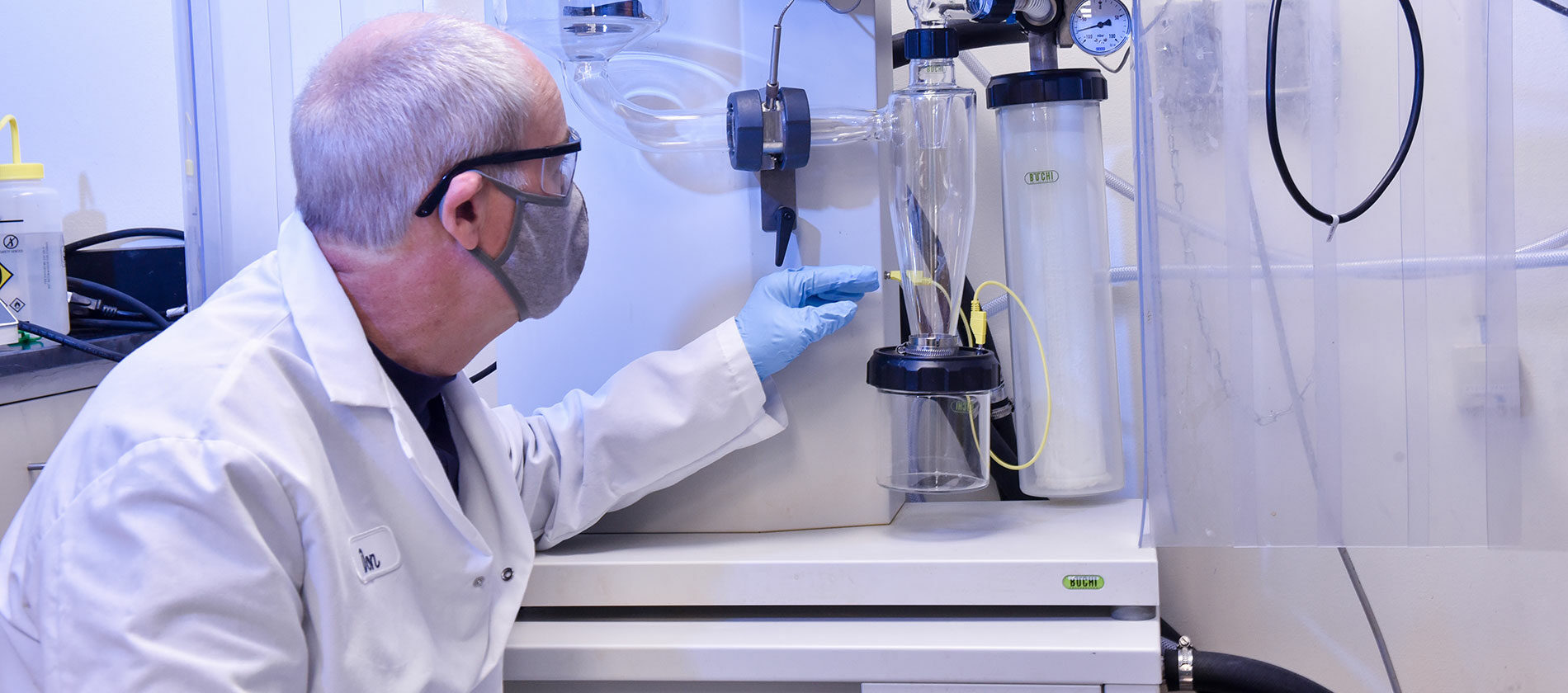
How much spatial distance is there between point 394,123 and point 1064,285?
667 mm

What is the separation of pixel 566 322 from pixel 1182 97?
0.64 m

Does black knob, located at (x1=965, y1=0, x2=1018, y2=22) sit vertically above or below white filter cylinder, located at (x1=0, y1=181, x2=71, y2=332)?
above

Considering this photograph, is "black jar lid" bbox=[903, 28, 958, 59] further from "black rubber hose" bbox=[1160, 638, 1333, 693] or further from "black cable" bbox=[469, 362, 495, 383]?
"black cable" bbox=[469, 362, 495, 383]

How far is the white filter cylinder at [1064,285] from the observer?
3.56 ft

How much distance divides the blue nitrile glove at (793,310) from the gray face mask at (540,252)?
18 centimetres

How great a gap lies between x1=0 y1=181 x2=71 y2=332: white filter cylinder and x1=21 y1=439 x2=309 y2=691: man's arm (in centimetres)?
73

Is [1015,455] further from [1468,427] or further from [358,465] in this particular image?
[358,465]

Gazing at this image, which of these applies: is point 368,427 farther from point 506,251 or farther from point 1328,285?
point 1328,285

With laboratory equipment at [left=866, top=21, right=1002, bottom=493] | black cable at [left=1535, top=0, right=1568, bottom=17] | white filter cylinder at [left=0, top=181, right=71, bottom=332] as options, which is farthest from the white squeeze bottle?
black cable at [left=1535, top=0, right=1568, bottom=17]

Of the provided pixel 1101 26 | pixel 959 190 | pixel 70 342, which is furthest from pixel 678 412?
pixel 70 342

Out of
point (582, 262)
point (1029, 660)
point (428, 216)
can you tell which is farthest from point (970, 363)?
point (428, 216)

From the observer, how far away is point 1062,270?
110 centimetres

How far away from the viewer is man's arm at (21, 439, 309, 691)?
0.65 m

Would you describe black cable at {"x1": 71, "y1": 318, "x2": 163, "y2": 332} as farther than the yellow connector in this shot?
Yes
